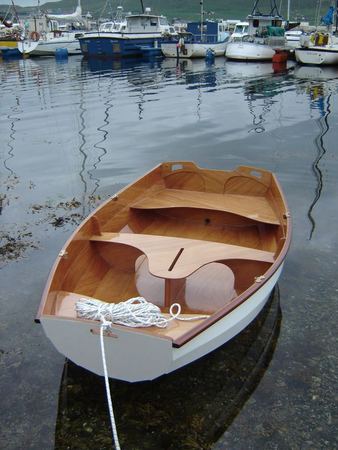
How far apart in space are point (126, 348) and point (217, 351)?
1.68 metres

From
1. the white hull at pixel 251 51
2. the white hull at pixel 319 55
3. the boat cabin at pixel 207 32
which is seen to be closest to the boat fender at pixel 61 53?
the boat cabin at pixel 207 32

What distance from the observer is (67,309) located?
195 inches

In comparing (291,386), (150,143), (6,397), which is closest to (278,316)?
(291,386)

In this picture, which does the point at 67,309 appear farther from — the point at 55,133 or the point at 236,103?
the point at 236,103

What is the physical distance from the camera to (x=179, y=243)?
5832mm

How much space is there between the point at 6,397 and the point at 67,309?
113 centimetres

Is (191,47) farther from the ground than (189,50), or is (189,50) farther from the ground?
(191,47)

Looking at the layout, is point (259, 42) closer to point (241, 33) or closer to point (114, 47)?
point (241, 33)

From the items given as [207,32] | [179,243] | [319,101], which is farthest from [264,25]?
[179,243]

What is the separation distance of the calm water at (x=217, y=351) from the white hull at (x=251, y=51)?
2130cm

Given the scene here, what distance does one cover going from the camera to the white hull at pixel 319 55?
35.8 metres

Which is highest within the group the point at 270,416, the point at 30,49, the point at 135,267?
the point at 30,49

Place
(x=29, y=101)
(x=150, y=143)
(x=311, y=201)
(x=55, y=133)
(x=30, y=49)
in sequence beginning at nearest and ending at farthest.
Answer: (x=311, y=201)
(x=150, y=143)
(x=55, y=133)
(x=29, y=101)
(x=30, y=49)

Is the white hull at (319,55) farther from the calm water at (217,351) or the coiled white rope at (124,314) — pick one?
the coiled white rope at (124,314)
